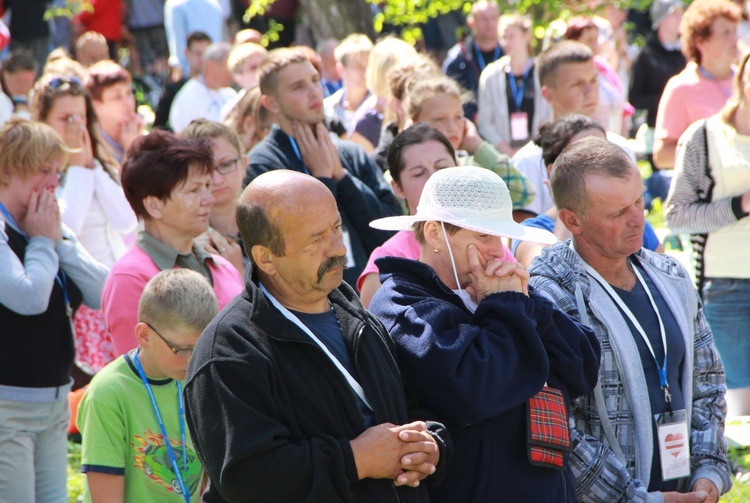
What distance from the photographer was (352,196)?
5.33m

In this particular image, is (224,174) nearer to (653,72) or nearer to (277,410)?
(277,410)

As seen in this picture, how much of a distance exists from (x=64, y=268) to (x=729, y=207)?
3471mm

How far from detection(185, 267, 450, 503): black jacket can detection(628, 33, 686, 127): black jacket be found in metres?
9.33

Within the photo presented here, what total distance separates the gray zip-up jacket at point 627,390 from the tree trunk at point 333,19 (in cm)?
997

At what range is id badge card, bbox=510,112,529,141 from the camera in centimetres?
888

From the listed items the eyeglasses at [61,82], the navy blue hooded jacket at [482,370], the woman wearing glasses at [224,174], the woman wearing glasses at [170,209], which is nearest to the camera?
the navy blue hooded jacket at [482,370]

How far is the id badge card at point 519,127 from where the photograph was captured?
8875 millimetres

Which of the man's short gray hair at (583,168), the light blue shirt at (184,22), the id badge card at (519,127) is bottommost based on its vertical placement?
the id badge card at (519,127)

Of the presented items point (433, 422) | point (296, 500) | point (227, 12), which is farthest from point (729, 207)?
point (227, 12)

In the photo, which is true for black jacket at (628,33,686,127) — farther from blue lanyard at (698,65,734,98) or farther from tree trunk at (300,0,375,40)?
blue lanyard at (698,65,734,98)

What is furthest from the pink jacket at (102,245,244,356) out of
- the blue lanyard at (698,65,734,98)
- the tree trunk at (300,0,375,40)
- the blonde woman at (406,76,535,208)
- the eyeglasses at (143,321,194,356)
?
the tree trunk at (300,0,375,40)

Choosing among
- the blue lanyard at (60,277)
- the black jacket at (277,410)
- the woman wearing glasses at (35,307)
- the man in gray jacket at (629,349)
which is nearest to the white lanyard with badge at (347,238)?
the woman wearing glasses at (35,307)

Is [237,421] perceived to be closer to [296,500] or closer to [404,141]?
[296,500]

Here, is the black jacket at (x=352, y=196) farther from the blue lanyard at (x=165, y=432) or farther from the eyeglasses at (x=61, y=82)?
the blue lanyard at (x=165, y=432)
